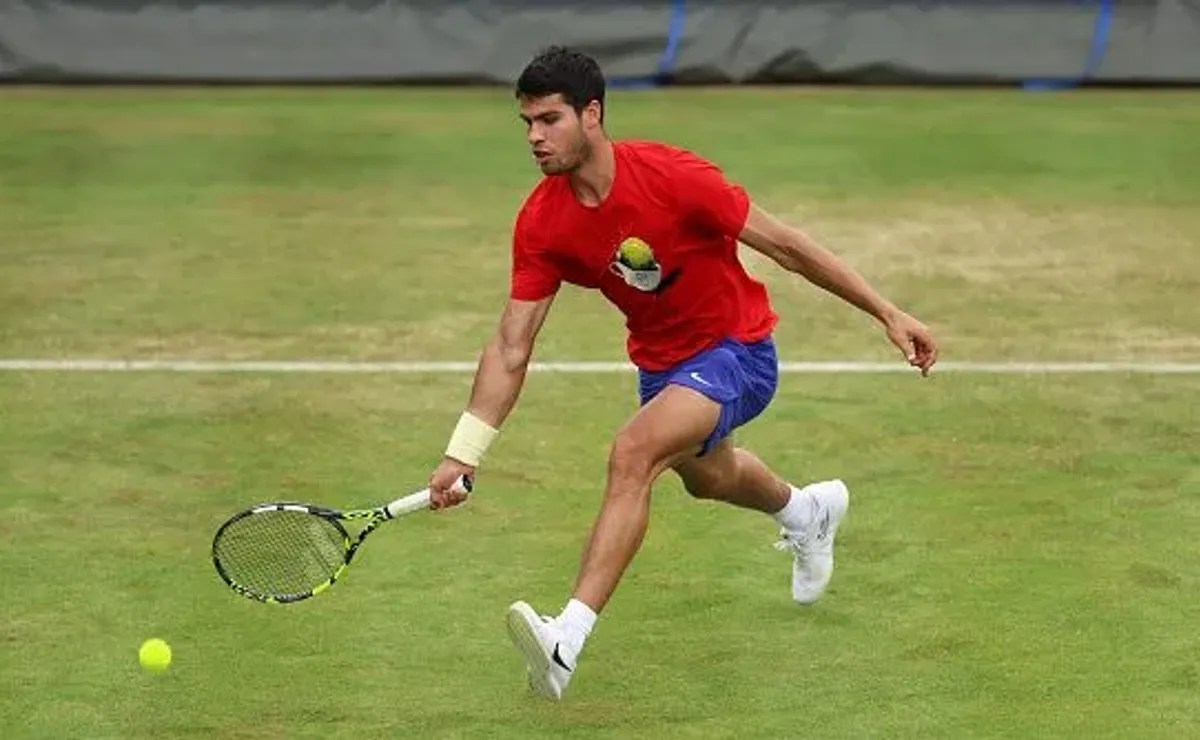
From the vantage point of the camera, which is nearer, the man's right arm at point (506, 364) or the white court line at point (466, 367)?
the man's right arm at point (506, 364)

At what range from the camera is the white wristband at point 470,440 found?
9227 mm

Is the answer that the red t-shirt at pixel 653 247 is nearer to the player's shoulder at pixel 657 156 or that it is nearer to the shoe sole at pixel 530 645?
the player's shoulder at pixel 657 156

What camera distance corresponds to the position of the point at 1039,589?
10.5 metres

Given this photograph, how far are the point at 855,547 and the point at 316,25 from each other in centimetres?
1239

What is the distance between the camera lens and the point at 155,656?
942cm

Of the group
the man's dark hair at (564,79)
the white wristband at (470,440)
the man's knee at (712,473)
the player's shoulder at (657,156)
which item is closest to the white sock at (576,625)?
the white wristband at (470,440)

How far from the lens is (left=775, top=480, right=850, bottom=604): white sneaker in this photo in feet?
33.8

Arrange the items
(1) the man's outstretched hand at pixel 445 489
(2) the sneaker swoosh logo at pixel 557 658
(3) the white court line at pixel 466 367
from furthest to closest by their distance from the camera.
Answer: (3) the white court line at pixel 466 367, (1) the man's outstretched hand at pixel 445 489, (2) the sneaker swoosh logo at pixel 557 658

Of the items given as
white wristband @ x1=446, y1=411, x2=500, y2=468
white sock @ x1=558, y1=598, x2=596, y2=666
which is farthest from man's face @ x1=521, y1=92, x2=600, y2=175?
white sock @ x1=558, y1=598, x2=596, y2=666

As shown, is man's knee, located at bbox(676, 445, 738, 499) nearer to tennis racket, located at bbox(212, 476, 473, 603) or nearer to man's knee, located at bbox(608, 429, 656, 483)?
man's knee, located at bbox(608, 429, 656, 483)

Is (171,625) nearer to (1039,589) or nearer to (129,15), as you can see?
(1039,589)

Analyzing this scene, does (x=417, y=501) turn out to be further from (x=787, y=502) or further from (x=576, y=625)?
(x=787, y=502)

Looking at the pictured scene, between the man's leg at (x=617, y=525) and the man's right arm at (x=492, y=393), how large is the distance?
448mm

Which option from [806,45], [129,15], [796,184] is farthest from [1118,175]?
[129,15]
